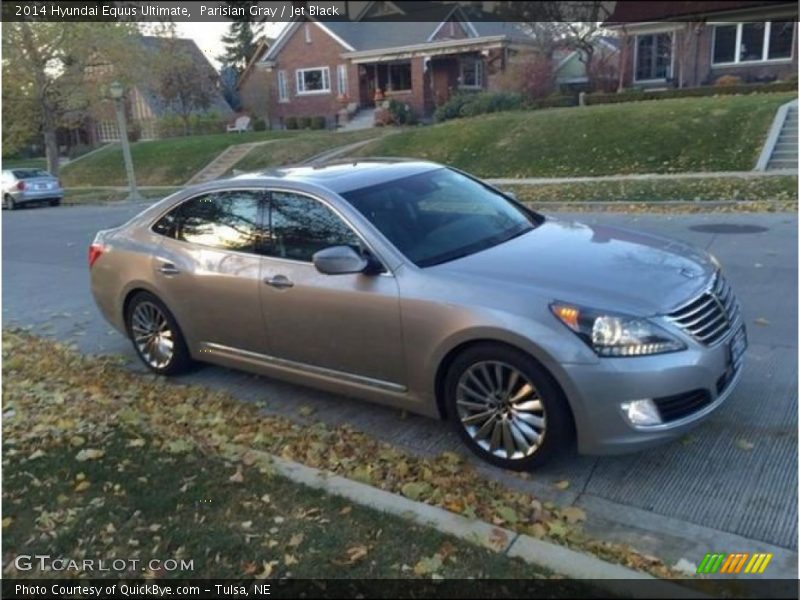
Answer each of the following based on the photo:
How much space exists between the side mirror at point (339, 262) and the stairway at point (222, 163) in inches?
901

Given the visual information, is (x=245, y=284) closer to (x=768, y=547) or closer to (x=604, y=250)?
(x=604, y=250)

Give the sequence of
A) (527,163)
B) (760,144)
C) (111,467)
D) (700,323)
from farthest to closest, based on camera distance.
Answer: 1. (527,163)
2. (760,144)
3. (111,467)
4. (700,323)

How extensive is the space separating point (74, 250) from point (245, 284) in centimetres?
915

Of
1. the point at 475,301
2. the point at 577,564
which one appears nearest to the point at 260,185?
the point at 475,301

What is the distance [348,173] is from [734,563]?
321 centimetres

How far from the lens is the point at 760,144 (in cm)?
1592

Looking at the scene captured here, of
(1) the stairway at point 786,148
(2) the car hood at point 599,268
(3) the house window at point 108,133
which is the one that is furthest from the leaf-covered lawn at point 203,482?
(3) the house window at point 108,133

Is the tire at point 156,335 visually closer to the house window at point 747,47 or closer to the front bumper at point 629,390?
the front bumper at point 629,390

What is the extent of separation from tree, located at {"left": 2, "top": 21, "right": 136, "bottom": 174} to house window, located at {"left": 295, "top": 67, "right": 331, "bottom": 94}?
11.7 meters

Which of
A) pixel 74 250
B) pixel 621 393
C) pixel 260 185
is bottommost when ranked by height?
pixel 74 250

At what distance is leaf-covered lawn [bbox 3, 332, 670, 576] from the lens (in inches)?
128

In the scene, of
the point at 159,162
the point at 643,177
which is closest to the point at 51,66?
the point at 159,162

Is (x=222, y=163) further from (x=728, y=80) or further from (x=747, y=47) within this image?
(x=747, y=47)

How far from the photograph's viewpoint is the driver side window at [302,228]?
4.36 m
